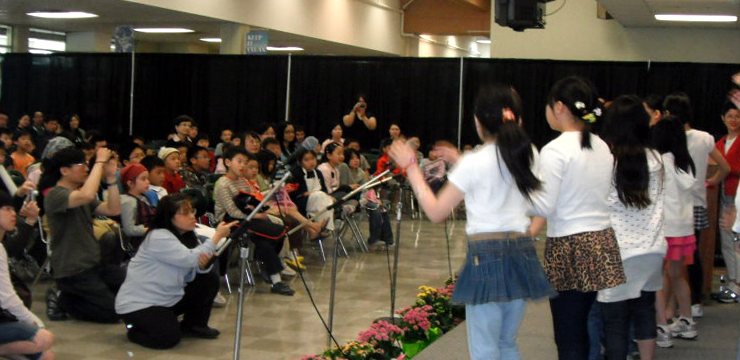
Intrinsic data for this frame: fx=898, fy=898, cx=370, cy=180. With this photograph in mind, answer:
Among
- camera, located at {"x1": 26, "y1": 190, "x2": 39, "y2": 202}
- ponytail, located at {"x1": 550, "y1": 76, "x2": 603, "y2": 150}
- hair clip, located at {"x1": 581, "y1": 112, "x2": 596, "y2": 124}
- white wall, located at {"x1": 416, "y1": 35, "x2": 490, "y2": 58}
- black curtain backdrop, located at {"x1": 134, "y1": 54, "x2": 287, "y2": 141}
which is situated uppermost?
white wall, located at {"x1": 416, "y1": 35, "x2": 490, "y2": 58}

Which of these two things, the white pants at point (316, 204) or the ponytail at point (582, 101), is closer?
the ponytail at point (582, 101)

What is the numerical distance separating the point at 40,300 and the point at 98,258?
32.7 inches

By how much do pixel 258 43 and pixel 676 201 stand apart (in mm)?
10117

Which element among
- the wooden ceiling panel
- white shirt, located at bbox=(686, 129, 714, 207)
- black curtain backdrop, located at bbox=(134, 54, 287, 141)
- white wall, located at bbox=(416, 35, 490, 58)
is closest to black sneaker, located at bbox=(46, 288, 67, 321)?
white shirt, located at bbox=(686, 129, 714, 207)

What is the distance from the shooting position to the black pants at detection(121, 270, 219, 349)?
4.85 metres

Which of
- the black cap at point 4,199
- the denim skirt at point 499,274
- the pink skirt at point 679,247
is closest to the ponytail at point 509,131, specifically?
the denim skirt at point 499,274

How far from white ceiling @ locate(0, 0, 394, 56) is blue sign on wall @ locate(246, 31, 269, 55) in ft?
1.86

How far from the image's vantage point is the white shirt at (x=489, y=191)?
2.78m

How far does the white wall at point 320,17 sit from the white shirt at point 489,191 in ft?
32.7

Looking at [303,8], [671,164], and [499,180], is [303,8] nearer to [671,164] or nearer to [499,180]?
[671,164]

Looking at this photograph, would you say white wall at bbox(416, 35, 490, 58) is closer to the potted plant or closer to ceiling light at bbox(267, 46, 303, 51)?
ceiling light at bbox(267, 46, 303, 51)

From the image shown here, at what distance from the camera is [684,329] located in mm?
5027

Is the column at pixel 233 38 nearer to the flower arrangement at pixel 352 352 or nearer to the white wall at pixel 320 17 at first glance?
the white wall at pixel 320 17

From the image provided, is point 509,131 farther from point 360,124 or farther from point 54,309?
point 360,124
